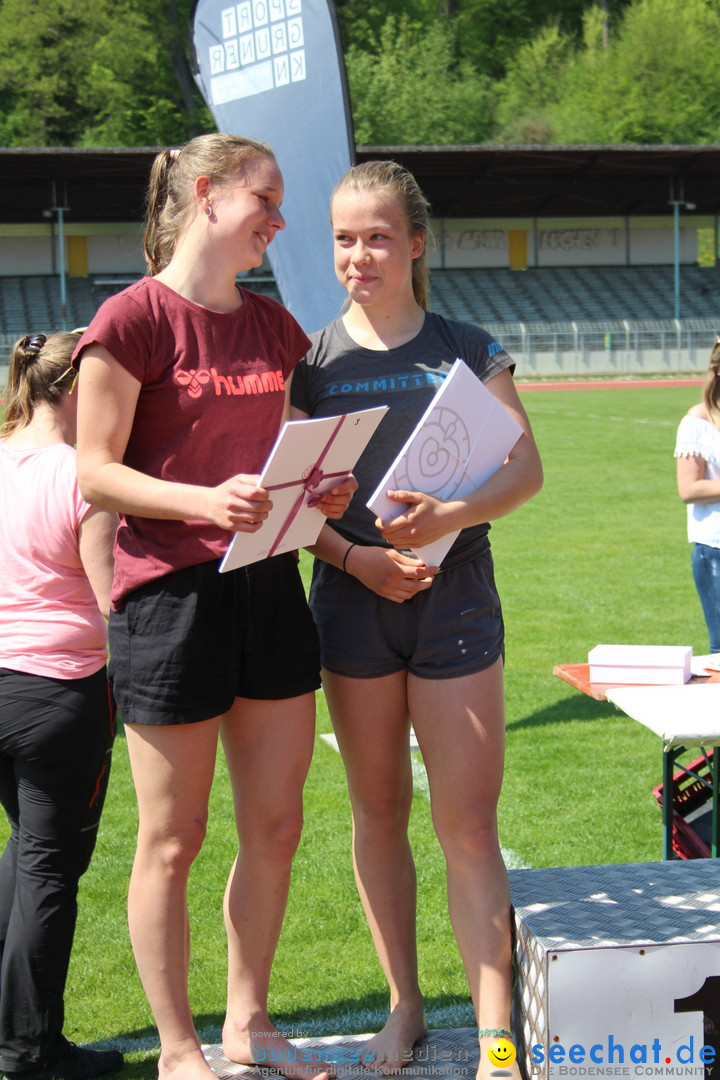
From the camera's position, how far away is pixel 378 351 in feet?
8.26

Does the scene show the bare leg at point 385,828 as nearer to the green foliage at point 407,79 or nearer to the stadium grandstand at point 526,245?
the stadium grandstand at point 526,245

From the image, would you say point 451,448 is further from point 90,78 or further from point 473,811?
point 90,78

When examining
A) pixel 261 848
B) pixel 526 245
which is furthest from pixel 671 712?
pixel 526 245

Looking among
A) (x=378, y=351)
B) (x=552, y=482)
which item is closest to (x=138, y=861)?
(x=378, y=351)

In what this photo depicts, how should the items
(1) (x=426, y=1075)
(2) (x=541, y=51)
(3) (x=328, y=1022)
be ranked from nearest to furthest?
(1) (x=426, y=1075) → (3) (x=328, y=1022) → (2) (x=541, y=51)

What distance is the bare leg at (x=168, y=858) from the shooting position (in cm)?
227

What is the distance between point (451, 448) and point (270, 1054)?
1353 millimetres

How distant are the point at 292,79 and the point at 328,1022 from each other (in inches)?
130

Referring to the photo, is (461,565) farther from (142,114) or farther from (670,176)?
(142,114)

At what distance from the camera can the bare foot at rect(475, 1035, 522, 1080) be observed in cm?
235

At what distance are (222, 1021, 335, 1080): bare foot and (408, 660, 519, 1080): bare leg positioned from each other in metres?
0.38

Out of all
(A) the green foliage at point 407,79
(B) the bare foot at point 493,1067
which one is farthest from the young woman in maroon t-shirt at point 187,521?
(A) the green foliage at point 407,79

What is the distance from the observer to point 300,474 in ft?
7.09

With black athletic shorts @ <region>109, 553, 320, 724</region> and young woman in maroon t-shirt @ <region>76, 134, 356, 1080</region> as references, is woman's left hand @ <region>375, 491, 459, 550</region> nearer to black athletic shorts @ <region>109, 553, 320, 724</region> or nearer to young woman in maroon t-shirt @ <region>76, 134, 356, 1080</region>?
young woman in maroon t-shirt @ <region>76, 134, 356, 1080</region>
